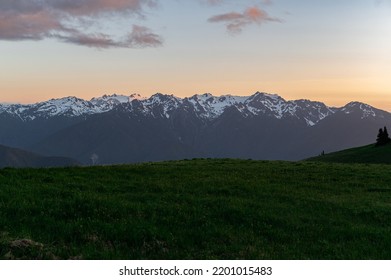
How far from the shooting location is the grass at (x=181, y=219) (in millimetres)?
16250

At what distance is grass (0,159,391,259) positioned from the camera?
1625cm

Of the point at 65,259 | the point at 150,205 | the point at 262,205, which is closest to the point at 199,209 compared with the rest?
the point at 150,205

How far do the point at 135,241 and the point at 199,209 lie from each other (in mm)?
5170

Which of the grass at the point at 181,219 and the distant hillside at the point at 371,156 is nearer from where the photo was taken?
the grass at the point at 181,219

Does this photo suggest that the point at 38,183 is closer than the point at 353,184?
Yes

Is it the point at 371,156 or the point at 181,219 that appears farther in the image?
the point at 371,156

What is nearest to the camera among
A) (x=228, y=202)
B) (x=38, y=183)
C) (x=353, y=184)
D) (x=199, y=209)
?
(x=199, y=209)

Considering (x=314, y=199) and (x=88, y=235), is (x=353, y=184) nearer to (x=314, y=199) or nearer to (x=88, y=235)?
(x=314, y=199)

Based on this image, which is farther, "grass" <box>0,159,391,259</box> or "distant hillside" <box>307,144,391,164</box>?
"distant hillside" <box>307,144,391,164</box>

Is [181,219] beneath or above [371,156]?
beneath

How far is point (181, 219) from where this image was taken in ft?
64.3

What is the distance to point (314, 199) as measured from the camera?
26.6m

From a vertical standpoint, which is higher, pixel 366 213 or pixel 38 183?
pixel 38 183
